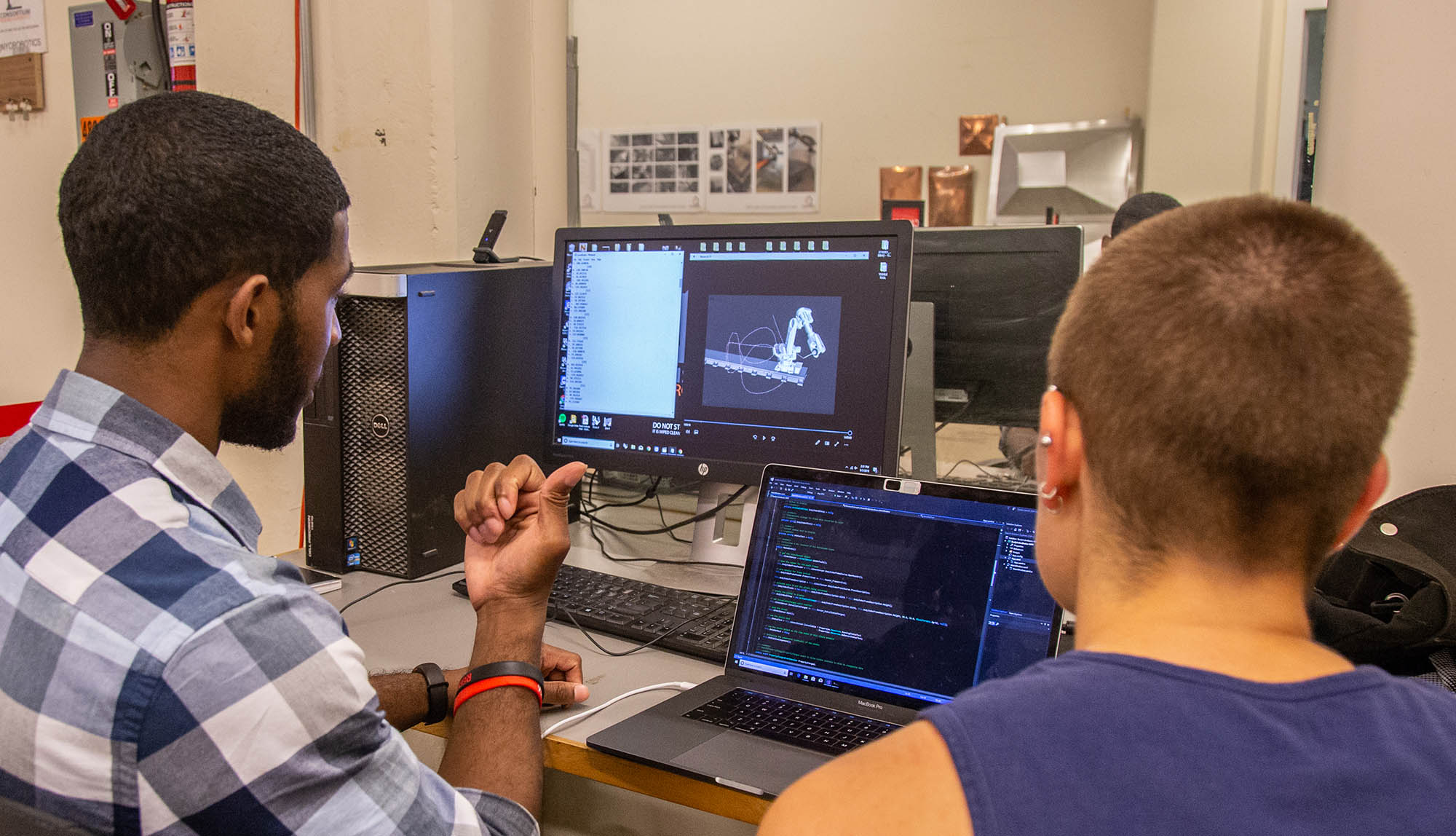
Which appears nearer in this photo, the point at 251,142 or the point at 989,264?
the point at 251,142

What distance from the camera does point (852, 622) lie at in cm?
110

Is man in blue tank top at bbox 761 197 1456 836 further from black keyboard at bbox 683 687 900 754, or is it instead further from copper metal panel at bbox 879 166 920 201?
copper metal panel at bbox 879 166 920 201

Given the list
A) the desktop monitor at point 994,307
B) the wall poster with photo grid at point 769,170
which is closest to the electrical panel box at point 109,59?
the desktop monitor at point 994,307

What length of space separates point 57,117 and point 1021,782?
3030mm

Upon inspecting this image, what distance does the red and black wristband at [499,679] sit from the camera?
1.01 metres

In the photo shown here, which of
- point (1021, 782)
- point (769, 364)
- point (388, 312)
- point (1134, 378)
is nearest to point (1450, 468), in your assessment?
point (769, 364)

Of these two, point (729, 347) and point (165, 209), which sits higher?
point (165, 209)

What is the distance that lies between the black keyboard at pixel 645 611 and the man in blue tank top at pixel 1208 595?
669 mm

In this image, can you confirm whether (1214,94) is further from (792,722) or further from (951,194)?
(792,722)

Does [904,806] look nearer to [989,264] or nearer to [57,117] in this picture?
[989,264]

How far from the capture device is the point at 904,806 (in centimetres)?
49

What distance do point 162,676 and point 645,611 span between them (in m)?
0.72

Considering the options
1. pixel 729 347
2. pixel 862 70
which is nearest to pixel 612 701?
pixel 729 347

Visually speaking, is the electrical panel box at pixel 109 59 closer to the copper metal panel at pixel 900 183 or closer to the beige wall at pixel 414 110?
the beige wall at pixel 414 110
